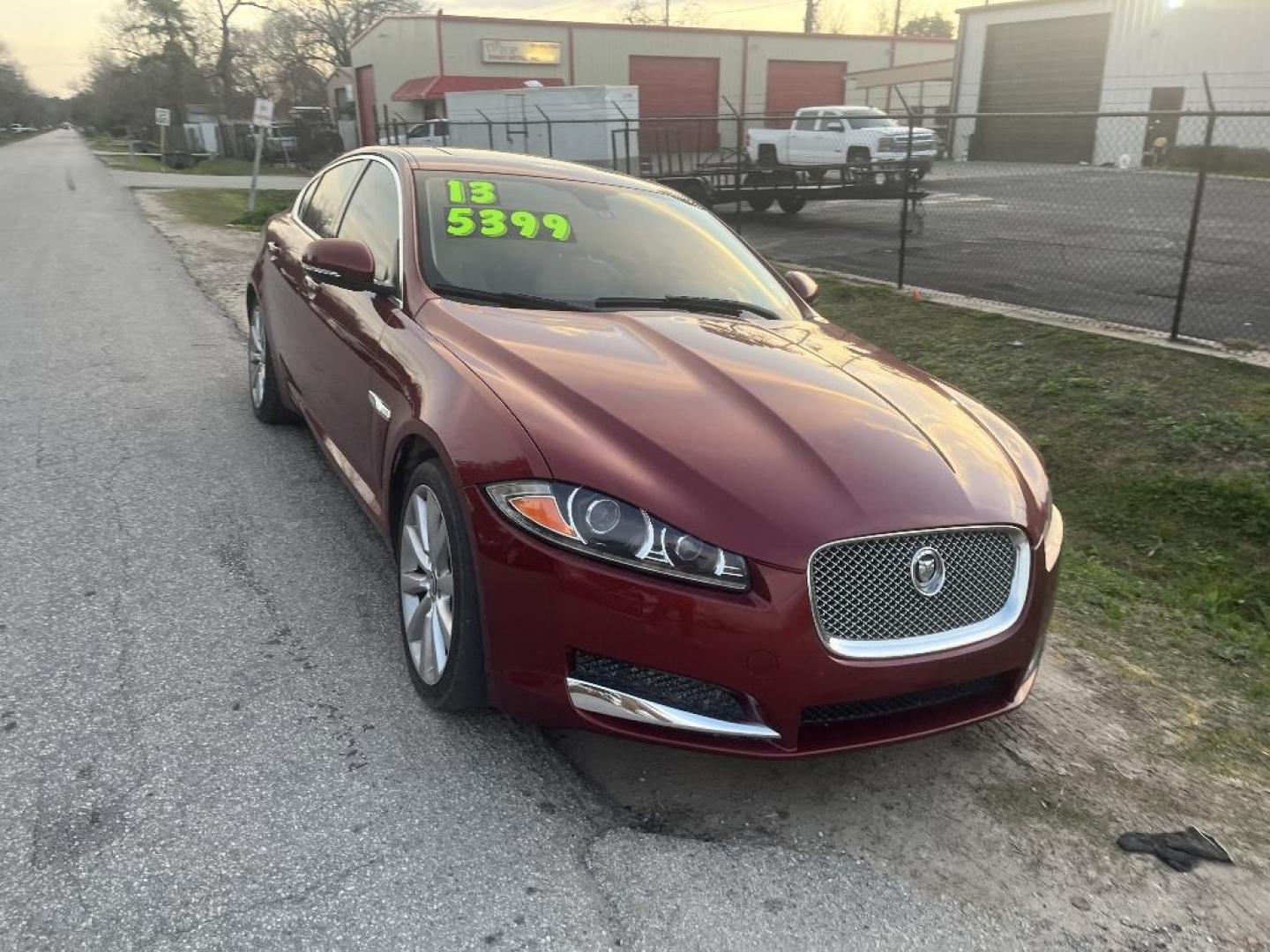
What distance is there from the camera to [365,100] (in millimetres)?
48156

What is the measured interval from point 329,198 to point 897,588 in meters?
3.82

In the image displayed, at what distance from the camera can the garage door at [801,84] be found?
4738 cm

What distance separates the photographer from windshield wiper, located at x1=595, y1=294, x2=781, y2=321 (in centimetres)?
384

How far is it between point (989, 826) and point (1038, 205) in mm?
10192

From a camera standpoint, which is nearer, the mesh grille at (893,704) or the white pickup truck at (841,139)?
the mesh grille at (893,704)

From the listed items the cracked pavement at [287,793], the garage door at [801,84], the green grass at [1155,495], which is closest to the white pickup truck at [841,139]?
the green grass at [1155,495]

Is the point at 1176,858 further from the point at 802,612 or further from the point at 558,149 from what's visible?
the point at 558,149

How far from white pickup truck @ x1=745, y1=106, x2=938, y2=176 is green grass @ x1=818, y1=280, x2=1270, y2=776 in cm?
1540

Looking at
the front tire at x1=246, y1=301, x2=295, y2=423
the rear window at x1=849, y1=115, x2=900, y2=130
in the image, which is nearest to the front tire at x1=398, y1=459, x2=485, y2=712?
the front tire at x1=246, y1=301, x2=295, y2=423

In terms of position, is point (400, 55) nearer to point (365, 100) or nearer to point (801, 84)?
point (365, 100)

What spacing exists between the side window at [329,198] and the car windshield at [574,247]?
86 cm

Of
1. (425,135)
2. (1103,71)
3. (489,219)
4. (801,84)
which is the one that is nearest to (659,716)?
(489,219)

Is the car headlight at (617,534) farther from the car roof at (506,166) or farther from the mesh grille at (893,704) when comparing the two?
the car roof at (506,166)

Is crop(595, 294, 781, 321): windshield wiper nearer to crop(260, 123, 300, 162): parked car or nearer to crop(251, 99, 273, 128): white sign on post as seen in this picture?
A: crop(251, 99, 273, 128): white sign on post
